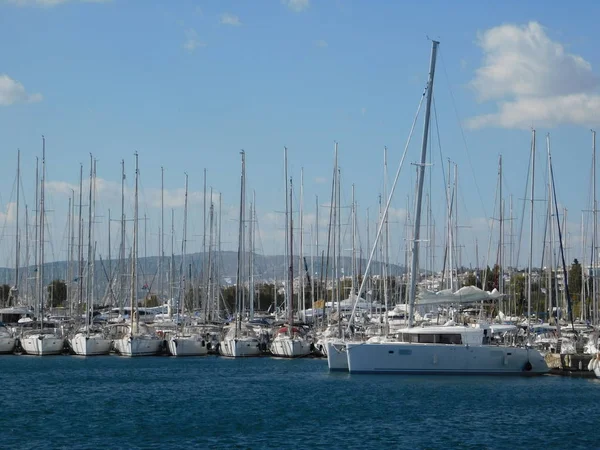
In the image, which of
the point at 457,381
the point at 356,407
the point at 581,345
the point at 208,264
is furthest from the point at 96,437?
the point at 208,264

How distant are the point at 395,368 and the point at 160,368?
1908 cm

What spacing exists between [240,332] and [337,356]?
20743 mm

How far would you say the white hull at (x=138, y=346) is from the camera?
7212 cm

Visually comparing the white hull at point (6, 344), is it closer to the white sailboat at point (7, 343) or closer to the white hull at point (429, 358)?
the white sailboat at point (7, 343)

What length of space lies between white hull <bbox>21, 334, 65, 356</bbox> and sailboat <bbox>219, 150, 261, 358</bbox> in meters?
12.7

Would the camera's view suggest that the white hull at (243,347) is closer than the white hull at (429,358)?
No

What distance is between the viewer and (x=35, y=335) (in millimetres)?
74500

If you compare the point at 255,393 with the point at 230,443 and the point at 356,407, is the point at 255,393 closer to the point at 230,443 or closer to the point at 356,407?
the point at 356,407

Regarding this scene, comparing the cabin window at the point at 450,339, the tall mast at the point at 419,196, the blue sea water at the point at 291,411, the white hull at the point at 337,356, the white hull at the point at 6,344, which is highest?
the tall mast at the point at 419,196

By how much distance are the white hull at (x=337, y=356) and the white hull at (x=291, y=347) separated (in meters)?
14.2

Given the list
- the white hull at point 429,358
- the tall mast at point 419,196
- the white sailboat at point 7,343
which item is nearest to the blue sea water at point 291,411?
the white hull at point 429,358

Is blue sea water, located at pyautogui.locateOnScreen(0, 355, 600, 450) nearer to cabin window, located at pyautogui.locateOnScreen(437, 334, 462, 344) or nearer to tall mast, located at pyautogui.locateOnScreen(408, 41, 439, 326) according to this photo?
cabin window, located at pyautogui.locateOnScreen(437, 334, 462, 344)

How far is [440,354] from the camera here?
50000 millimetres

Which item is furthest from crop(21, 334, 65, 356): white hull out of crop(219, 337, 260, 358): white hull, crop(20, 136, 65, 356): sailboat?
crop(219, 337, 260, 358): white hull
